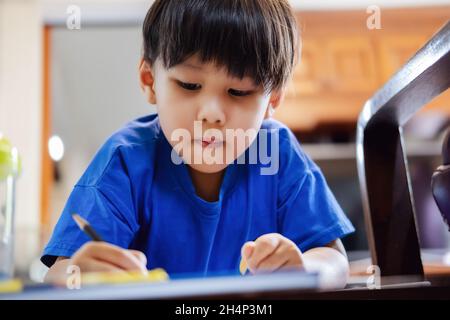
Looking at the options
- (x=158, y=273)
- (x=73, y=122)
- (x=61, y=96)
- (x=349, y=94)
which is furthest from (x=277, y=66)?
(x=349, y=94)

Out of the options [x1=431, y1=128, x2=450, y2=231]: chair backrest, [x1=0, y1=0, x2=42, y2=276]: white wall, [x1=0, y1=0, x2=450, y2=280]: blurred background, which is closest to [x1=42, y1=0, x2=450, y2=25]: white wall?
[x1=0, y1=0, x2=450, y2=280]: blurred background

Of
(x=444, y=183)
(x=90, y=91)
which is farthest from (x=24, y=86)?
(x=444, y=183)

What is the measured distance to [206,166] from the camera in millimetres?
546

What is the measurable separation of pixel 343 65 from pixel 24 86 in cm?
128

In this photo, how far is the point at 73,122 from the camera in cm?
93

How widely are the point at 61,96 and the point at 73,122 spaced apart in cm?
19

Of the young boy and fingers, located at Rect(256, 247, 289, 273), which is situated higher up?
the young boy

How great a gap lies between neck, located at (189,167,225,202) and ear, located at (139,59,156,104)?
0.31ft

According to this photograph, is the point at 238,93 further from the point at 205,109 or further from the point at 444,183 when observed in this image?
the point at 444,183

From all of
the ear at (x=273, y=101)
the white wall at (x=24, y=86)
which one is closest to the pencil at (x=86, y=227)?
the ear at (x=273, y=101)

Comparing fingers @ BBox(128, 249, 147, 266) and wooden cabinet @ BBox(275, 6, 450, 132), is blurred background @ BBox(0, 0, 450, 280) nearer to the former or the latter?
wooden cabinet @ BBox(275, 6, 450, 132)

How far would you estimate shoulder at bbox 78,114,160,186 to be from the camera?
0.53 metres

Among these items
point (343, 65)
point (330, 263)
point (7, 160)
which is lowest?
point (330, 263)
